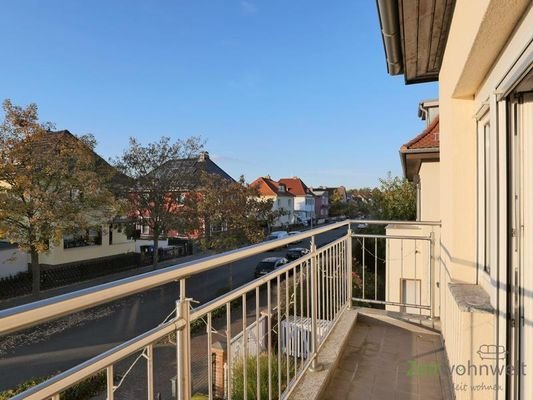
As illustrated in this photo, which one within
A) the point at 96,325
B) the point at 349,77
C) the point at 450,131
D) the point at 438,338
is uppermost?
the point at 349,77

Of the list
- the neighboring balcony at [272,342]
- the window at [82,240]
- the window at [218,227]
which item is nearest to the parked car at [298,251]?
the neighboring balcony at [272,342]

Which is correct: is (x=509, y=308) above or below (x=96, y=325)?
above

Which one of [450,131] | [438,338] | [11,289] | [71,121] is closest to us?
[450,131]

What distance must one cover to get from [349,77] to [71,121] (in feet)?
53.5

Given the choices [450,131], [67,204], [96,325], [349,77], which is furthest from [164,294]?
[450,131]

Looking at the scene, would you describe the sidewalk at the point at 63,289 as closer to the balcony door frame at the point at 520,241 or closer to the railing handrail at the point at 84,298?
the balcony door frame at the point at 520,241

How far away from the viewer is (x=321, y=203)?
59.3 m

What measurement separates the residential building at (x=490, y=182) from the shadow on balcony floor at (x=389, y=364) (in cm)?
43

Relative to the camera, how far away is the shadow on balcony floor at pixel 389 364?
267 cm

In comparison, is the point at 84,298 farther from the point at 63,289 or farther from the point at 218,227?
the point at 63,289

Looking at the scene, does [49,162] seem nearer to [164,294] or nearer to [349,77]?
[164,294]

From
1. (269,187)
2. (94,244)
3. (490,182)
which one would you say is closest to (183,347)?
(490,182)

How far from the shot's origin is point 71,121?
1972cm

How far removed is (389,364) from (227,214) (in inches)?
564
